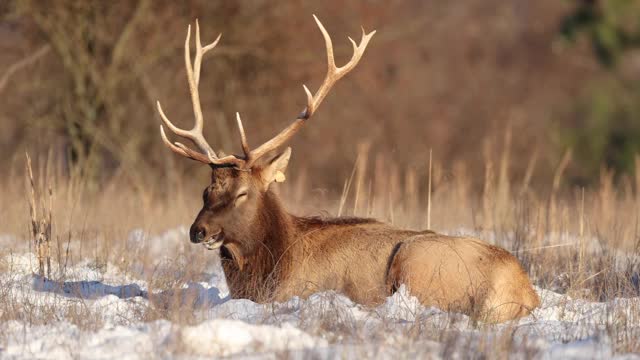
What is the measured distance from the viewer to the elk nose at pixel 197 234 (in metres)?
7.49

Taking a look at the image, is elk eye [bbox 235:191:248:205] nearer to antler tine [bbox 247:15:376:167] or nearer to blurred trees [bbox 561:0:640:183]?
antler tine [bbox 247:15:376:167]

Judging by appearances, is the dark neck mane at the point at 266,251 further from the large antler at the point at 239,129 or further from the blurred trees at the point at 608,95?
the blurred trees at the point at 608,95

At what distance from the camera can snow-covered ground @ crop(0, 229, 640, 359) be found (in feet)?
17.2

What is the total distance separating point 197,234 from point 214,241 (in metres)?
0.22

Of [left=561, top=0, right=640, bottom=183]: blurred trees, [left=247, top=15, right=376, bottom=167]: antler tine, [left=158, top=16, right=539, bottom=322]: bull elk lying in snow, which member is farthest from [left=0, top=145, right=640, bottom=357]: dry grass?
[left=561, top=0, right=640, bottom=183]: blurred trees

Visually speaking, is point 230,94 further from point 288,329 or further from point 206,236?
point 288,329

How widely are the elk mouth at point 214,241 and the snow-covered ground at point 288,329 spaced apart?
0.36 meters

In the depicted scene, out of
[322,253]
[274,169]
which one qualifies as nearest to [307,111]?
[274,169]

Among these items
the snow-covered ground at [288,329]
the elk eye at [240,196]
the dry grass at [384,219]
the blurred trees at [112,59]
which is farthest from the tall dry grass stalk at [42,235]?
the blurred trees at [112,59]

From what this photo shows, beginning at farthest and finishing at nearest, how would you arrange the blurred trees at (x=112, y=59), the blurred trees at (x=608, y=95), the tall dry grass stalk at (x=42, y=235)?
the blurred trees at (x=608, y=95) < the blurred trees at (x=112, y=59) < the tall dry grass stalk at (x=42, y=235)

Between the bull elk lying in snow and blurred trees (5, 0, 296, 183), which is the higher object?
blurred trees (5, 0, 296, 183)

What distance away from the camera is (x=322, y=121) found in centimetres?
1883

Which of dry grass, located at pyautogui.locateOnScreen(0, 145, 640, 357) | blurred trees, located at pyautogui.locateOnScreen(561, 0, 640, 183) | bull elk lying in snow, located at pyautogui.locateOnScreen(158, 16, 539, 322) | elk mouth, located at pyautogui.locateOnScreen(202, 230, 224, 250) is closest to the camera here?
dry grass, located at pyautogui.locateOnScreen(0, 145, 640, 357)

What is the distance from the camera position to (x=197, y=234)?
7492mm
